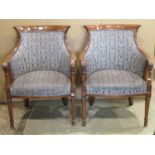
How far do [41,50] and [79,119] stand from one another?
27.5 inches

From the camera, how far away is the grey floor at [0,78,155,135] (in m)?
2.03

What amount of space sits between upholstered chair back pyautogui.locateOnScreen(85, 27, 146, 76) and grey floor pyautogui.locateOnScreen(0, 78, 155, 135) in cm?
41

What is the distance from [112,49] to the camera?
7.18 feet

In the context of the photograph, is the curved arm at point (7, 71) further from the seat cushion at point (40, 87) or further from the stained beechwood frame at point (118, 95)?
the stained beechwood frame at point (118, 95)

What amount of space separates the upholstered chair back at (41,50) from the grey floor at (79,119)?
16.4 inches

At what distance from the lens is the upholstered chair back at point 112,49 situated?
2150 millimetres

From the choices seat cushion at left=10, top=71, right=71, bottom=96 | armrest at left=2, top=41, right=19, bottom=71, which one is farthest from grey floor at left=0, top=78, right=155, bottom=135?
armrest at left=2, top=41, right=19, bottom=71

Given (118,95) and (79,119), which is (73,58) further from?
(79,119)

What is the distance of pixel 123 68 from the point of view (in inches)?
86.4

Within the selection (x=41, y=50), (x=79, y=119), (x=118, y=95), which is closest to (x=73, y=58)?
(x=41, y=50)

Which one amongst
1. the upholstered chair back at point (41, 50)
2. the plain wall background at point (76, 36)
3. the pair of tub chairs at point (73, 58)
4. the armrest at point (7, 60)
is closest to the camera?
the armrest at point (7, 60)

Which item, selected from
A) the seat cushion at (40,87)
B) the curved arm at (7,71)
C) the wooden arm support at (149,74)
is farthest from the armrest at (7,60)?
the wooden arm support at (149,74)
